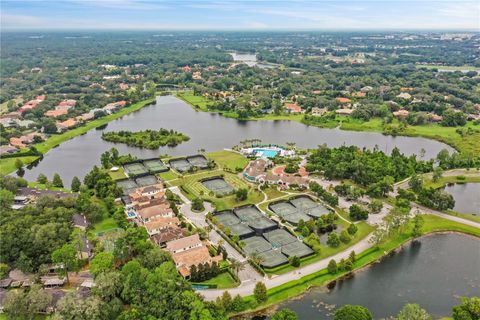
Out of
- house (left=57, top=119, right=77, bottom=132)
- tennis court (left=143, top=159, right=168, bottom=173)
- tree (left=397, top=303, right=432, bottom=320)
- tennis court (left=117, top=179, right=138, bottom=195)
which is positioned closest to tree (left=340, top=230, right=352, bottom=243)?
tree (left=397, top=303, right=432, bottom=320)

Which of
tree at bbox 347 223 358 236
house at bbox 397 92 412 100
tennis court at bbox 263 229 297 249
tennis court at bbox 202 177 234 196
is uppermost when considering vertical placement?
house at bbox 397 92 412 100

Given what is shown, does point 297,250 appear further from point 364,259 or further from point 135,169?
point 135,169

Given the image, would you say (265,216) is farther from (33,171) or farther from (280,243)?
(33,171)

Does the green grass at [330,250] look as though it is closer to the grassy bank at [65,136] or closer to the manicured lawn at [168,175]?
the manicured lawn at [168,175]

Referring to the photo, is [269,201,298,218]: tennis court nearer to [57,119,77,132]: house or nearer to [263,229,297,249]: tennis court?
[263,229,297,249]: tennis court

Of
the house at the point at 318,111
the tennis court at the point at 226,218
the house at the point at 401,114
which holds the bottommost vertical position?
the tennis court at the point at 226,218

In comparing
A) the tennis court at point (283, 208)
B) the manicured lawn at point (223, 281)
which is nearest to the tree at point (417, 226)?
the tennis court at point (283, 208)

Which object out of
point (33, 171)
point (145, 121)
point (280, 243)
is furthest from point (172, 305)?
point (145, 121)
